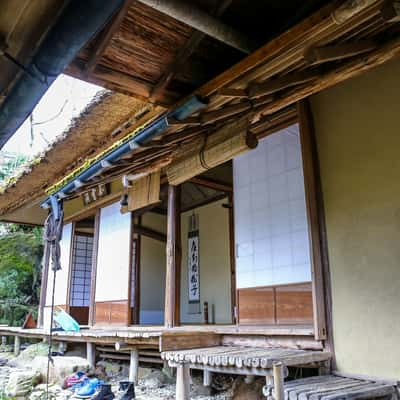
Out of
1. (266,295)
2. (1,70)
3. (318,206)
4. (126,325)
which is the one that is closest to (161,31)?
(1,70)

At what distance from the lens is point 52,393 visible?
4.64 meters

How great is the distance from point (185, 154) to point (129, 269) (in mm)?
3122

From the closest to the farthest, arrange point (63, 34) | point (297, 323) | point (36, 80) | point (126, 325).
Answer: point (63, 34) < point (36, 80) < point (297, 323) < point (126, 325)

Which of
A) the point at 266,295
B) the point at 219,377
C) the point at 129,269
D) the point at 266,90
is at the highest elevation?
the point at 266,90

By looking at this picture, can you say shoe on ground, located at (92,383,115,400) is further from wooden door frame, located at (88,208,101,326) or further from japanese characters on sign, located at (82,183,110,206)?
japanese characters on sign, located at (82,183,110,206)

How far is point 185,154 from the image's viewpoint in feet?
12.1

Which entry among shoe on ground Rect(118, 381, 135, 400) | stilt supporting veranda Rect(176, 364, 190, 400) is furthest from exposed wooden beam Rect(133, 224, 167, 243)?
stilt supporting veranda Rect(176, 364, 190, 400)

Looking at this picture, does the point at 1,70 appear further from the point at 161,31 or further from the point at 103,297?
the point at 103,297

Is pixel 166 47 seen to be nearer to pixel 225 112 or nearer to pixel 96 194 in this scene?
pixel 225 112

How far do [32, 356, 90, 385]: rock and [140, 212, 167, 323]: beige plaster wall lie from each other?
336 centimetres

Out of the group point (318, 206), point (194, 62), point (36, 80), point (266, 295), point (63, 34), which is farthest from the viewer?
point (266, 295)

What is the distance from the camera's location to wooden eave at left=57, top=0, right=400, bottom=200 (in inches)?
83.1

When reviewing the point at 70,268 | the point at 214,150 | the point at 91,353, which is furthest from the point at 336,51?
the point at 70,268

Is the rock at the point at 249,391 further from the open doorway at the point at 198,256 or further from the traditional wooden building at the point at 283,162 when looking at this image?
the open doorway at the point at 198,256
